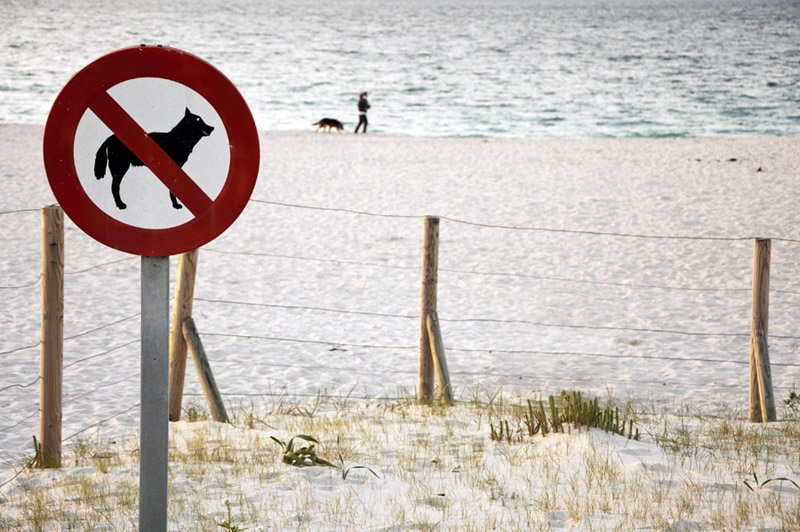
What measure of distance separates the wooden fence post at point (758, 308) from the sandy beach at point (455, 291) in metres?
0.58

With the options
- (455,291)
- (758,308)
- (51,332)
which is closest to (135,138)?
(51,332)

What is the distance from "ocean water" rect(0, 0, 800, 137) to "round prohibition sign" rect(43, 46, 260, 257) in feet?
13.7

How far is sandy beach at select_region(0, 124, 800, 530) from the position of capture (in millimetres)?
6277

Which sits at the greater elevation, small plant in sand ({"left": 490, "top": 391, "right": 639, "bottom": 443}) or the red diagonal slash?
the red diagonal slash

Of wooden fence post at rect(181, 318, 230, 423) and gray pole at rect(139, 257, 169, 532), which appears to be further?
wooden fence post at rect(181, 318, 230, 423)

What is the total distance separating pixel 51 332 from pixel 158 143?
2.27 m

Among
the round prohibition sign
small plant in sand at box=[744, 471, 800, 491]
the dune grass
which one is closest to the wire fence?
the dune grass

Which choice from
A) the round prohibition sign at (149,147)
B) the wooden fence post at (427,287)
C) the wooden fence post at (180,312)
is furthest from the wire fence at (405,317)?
the round prohibition sign at (149,147)

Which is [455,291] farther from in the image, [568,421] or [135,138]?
[135,138]

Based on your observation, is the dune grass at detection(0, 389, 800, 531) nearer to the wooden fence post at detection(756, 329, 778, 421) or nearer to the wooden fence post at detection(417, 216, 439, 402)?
the wooden fence post at detection(756, 329, 778, 421)

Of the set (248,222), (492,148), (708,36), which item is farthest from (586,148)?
(708,36)

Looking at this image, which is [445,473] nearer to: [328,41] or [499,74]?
[499,74]

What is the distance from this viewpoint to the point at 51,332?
3.96 meters

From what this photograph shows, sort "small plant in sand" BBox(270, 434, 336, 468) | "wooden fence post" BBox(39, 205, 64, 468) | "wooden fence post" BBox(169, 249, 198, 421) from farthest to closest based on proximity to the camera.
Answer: "wooden fence post" BBox(169, 249, 198, 421), "wooden fence post" BBox(39, 205, 64, 468), "small plant in sand" BBox(270, 434, 336, 468)
